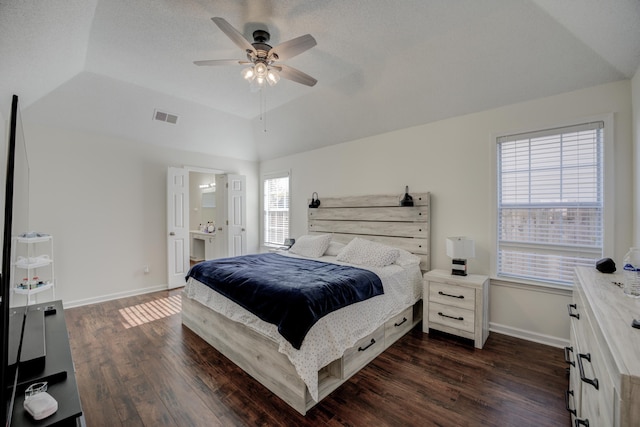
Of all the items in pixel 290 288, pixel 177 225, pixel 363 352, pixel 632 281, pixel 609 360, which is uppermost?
pixel 177 225

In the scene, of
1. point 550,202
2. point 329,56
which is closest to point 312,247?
point 329,56

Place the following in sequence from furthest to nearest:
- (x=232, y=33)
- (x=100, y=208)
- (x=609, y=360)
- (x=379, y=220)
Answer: (x=100, y=208) → (x=379, y=220) → (x=232, y=33) → (x=609, y=360)

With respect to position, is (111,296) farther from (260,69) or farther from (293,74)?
(293,74)

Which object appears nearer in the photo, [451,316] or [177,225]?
[451,316]

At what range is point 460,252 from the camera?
9.82ft

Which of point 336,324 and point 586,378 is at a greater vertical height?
point 586,378

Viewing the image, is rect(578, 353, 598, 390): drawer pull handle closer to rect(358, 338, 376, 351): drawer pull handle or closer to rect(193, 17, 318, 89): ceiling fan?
rect(358, 338, 376, 351): drawer pull handle

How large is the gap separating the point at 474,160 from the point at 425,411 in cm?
264

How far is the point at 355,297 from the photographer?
2342mm

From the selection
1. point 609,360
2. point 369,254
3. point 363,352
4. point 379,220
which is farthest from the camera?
point 379,220

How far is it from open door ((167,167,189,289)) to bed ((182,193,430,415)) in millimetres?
1837

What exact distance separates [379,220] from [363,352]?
1.99 metres

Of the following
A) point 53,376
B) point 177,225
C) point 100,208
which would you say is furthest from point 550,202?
point 100,208

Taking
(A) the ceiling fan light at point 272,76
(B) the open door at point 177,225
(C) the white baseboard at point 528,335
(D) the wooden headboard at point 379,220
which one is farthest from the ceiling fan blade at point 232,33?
(C) the white baseboard at point 528,335
